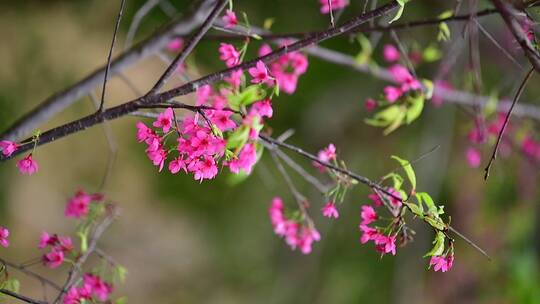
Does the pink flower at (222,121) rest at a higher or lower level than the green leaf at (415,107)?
higher

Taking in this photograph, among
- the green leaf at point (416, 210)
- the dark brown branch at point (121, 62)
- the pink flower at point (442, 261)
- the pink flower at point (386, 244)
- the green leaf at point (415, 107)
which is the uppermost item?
the dark brown branch at point (121, 62)

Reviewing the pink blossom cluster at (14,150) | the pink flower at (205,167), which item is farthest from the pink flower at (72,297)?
the pink flower at (205,167)

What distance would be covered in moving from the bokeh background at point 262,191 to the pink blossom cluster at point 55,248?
110 centimetres

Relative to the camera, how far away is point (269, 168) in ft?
7.82

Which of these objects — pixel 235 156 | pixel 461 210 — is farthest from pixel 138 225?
pixel 235 156

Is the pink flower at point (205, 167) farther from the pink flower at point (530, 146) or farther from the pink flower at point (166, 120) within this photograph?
the pink flower at point (530, 146)

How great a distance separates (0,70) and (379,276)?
5.15 ft

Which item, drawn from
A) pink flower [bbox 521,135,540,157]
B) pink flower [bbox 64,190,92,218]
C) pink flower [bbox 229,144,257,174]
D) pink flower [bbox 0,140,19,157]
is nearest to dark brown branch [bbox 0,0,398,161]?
pink flower [bbox 0,140,19,157]

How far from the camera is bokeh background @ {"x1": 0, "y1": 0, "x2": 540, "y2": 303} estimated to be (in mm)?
2166

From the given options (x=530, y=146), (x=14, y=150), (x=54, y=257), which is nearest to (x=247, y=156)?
(x=14, y=150)

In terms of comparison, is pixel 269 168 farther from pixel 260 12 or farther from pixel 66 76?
pixel 66 76

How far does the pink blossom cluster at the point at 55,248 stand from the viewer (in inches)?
41.0

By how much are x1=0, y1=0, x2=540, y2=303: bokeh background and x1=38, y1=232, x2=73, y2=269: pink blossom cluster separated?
3.62ft

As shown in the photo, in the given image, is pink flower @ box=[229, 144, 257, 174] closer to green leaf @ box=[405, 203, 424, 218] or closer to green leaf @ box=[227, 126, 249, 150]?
green leaf @ box=[227, 126, 249, 150]
